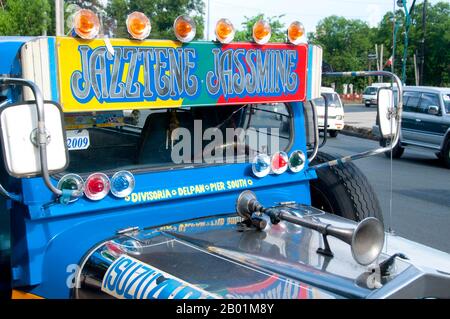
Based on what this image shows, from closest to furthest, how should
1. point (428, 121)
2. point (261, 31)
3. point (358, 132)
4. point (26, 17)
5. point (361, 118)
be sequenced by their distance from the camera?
point (261, 31) → point (428, 121) → point (26, 17) → point (358, 132) → point (361, 118)

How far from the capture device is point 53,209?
2.67 meters

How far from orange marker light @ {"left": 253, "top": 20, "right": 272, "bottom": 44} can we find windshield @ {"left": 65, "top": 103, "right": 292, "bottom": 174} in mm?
448

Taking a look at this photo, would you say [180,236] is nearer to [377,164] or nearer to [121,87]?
[121,87]

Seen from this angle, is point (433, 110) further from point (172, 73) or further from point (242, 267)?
point (242, 267)

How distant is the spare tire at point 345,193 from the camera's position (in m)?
3.89

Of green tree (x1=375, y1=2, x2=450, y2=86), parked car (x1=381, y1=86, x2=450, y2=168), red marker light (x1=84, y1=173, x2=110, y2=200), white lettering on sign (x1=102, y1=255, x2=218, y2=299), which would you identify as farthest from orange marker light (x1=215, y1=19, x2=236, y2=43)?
green tree (x1=375, y1=2, x2=450, y2=86)

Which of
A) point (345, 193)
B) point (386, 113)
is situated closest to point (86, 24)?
point (386, 113)

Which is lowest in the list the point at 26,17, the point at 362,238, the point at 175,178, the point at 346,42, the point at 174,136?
the point at 362,238

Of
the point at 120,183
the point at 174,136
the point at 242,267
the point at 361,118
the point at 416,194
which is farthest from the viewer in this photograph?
the point at 361,118

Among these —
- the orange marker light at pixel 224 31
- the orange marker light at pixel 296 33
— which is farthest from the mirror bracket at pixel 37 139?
the orange marker light at pixel 296 33

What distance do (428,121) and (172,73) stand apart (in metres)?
11.8

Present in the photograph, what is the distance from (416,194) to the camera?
9.62m

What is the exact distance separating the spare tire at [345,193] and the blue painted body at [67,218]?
1.06m

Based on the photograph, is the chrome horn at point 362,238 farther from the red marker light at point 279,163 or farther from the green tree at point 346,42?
the green tree at point 346,42
